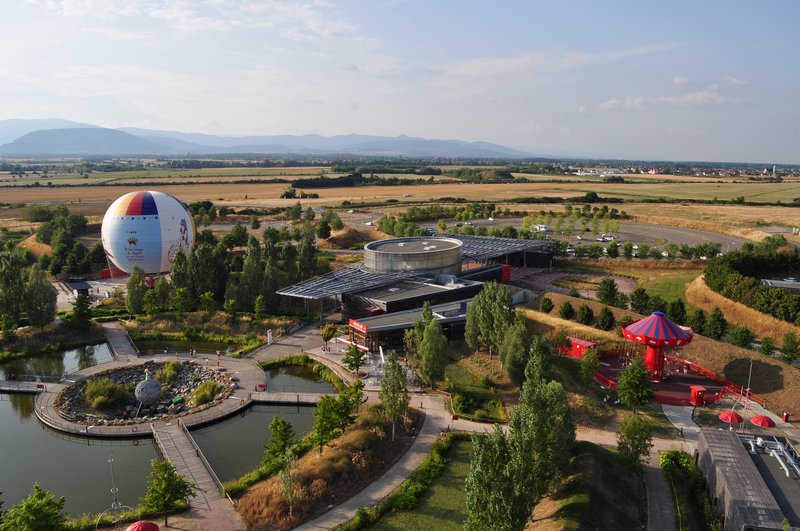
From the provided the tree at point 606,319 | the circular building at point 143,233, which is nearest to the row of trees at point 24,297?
the circular building at point 143,233

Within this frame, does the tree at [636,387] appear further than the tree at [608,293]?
No

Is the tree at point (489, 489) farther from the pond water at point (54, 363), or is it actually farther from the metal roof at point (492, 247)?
the metal roof at point (492, 247)

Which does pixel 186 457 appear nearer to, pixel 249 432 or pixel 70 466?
pixel 249 432

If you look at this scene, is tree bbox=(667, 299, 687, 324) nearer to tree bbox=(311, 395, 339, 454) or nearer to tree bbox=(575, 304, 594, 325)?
tree bbox=(575, 304, 594, 325)

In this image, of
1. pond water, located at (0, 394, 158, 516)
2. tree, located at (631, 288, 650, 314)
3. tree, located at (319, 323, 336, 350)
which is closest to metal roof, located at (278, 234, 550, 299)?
tree, located at (319, 323, 336, 350)

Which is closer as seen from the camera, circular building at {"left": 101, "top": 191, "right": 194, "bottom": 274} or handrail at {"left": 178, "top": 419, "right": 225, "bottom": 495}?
handrail at {"left": 178, "top": 419, "right": 225, "bottom": 495}

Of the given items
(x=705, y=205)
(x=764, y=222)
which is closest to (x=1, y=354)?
(x=764, y=222)
